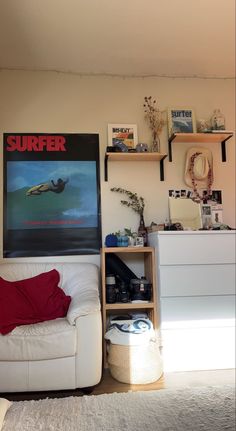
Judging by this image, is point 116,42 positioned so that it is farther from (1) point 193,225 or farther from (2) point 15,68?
(1) point 193,225

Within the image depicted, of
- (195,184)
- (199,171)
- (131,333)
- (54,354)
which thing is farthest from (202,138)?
(54,354)

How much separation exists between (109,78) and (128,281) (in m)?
1.87

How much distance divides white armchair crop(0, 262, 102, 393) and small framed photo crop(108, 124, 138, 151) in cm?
156

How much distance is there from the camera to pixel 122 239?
9.23 ft

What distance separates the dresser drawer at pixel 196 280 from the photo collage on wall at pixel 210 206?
57cm

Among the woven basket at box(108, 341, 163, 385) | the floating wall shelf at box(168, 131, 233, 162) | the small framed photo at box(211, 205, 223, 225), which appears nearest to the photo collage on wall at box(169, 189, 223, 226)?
the small framed photo at box(211, 205, 223, 225)

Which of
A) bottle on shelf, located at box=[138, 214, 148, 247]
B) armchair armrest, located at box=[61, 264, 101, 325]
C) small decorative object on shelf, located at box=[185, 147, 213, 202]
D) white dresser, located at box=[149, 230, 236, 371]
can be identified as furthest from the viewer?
small decorative object on shelf, located at box=[185, 147, 213, 202]

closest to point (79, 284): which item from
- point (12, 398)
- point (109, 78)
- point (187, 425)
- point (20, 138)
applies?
point (12, 398)

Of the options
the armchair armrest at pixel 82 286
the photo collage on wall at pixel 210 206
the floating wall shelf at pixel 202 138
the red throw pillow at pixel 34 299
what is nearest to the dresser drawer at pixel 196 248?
the photo collage on wall at pixel 210 206

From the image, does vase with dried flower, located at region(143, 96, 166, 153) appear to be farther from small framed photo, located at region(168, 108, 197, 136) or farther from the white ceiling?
the white ceiling

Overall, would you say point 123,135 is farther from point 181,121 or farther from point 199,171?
point 199,171

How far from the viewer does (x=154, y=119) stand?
125 inches

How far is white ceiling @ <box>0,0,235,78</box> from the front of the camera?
2305 millimetres

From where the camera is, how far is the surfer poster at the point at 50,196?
9.73 ft
